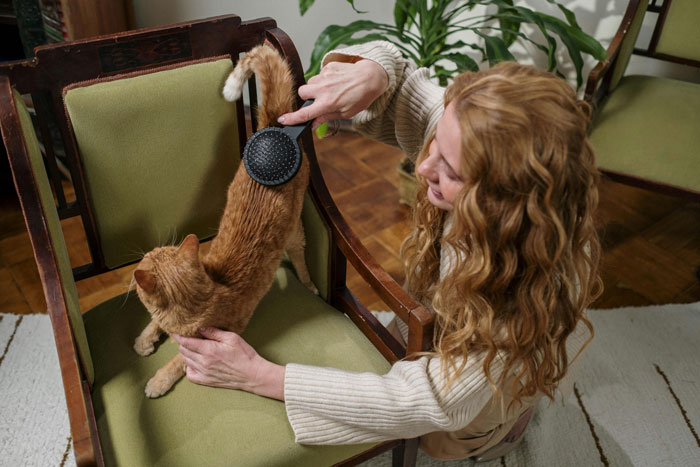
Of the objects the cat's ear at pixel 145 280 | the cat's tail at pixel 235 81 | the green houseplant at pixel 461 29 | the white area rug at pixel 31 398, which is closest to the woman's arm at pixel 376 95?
the cat's tail at pixel 235 81

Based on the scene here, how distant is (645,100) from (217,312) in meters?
1.38

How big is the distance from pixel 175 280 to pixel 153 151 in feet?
0.81

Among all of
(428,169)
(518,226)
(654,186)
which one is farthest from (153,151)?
(654,186)

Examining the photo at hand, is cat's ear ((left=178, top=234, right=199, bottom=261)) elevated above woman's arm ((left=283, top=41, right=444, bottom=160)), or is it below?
below

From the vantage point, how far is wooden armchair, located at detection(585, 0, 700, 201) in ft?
4.70

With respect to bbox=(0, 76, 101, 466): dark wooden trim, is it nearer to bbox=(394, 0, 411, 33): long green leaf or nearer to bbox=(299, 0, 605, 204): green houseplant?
bbox=(299, 0, 605, 204): green houseplant

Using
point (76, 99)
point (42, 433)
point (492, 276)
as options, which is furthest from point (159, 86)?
point (42, 433)

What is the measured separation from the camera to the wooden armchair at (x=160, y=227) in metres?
0.86

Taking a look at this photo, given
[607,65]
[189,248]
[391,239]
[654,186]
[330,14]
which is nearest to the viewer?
[189,248]

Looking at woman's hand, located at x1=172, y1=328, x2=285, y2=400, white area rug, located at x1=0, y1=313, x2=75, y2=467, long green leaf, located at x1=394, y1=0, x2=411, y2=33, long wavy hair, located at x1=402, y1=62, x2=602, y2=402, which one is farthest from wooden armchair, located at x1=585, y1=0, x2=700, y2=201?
white area rug, located at x1=0, y1=313, x2=75, y2=467

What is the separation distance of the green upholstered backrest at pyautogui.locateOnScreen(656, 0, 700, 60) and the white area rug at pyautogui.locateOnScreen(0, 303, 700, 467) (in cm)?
82

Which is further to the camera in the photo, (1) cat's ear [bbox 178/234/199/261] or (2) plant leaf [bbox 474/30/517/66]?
(2) plant leaf [bbox 474/30/517/66]

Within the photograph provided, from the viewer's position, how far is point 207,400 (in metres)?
0.93

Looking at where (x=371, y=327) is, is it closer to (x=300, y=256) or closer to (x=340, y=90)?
(x=300, y=256)
